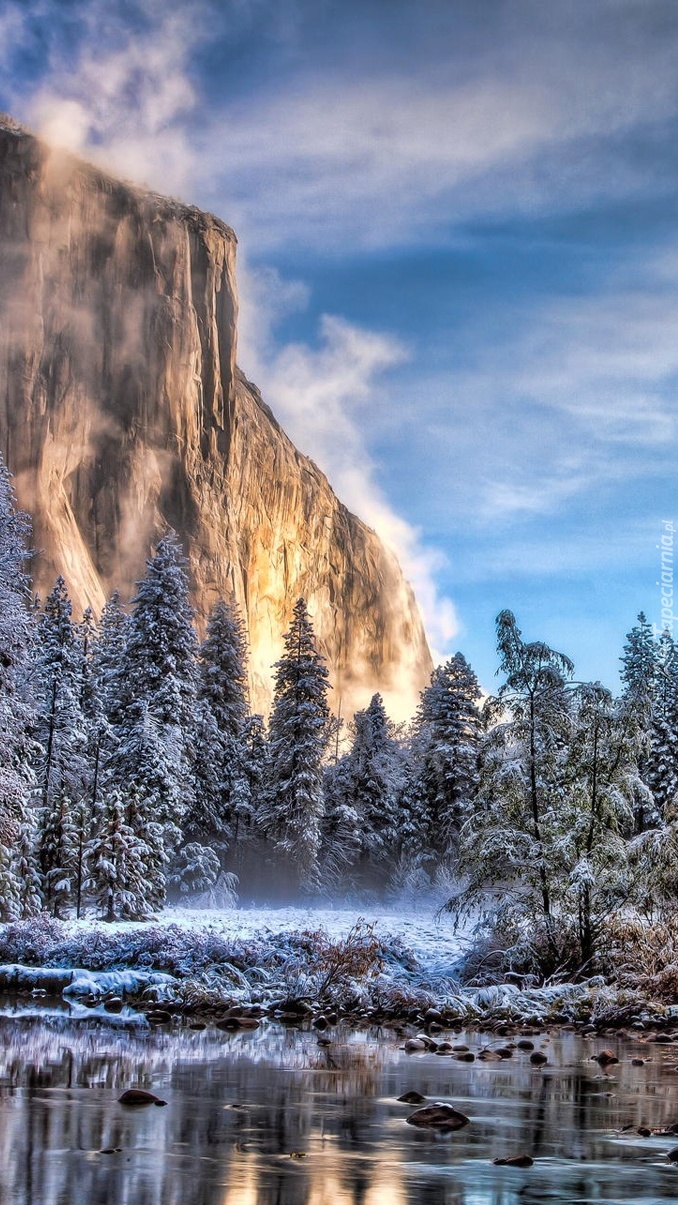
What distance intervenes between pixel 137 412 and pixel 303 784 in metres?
88.2

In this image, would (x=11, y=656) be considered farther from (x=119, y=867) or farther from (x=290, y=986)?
(x=119, y=867)

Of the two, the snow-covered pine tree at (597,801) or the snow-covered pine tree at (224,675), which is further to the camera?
the snow-covered pine tree at (224,675)

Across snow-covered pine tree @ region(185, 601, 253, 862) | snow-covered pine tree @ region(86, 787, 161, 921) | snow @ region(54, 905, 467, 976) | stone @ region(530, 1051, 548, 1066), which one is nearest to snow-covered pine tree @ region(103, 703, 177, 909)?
snow-covered pine tree @ region(86, 787, 161, 921)

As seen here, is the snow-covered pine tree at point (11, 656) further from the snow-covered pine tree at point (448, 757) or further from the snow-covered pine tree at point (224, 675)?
the snow-covered pine tree at point (448, 757)

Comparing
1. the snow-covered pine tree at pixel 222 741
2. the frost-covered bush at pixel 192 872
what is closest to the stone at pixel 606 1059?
the frost-covered bush at pixel 192 872

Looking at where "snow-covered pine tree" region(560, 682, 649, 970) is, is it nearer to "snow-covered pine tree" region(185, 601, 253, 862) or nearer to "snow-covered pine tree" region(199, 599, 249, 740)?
"snow-covered pine tree" region(185, 601, 253, 862)

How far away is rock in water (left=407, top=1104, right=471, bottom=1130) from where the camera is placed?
7.59 metres

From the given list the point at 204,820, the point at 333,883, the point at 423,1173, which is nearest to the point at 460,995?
the point at 423,1173

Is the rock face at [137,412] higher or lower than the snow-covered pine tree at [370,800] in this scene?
higher

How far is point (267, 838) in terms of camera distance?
4647 centimetres

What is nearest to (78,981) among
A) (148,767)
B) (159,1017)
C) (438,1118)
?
(159,1017)

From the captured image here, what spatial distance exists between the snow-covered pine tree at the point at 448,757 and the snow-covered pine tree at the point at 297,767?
5.39m

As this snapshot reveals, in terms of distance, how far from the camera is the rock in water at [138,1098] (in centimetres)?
807

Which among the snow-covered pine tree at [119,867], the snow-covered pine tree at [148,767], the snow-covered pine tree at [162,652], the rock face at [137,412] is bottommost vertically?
the snow-covered pine tree at [119,867]
